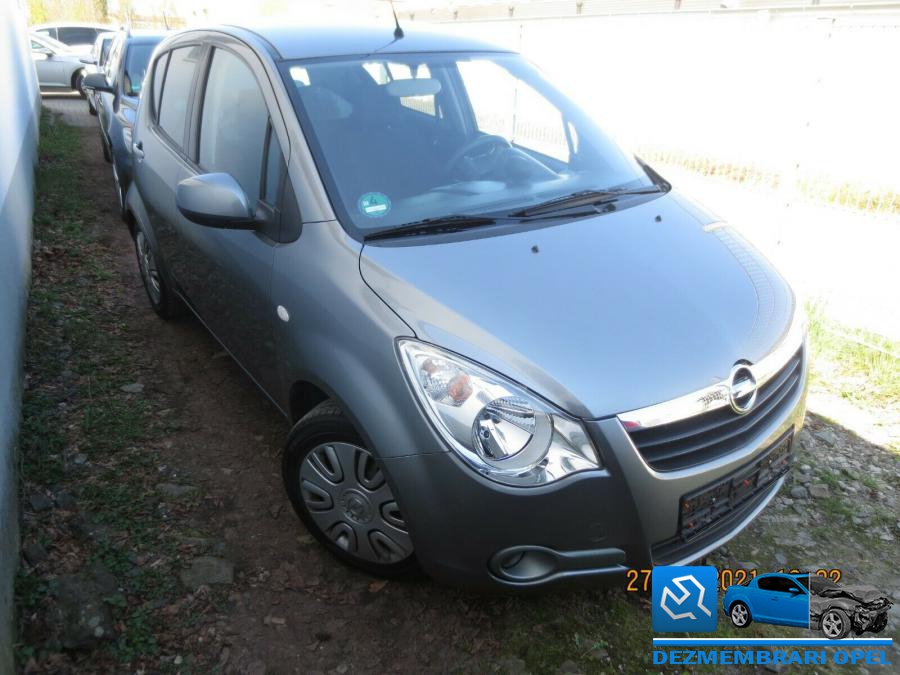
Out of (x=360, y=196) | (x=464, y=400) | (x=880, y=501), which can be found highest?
(x=360, y=196)

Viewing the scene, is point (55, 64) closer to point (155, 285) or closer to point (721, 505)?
point (155, 285)

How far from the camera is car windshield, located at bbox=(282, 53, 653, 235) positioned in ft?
8.57

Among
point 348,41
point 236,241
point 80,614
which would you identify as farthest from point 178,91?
point 80,614

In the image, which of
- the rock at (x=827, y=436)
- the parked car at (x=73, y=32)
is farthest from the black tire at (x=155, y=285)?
the parked car at (x=73, y=32)

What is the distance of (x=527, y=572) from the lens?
6.84ft

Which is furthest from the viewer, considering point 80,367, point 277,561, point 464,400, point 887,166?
point 887,166

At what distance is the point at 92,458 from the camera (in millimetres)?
3225

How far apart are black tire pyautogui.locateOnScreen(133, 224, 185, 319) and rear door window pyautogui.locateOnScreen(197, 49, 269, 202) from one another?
1235 mm

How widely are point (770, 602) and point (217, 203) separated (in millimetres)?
2525

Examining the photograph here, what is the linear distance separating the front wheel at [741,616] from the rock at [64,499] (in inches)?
105

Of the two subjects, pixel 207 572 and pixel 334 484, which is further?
pixel 207 572

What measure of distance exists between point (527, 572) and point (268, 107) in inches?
79.4

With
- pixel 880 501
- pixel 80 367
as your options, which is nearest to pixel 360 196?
pixel 80 367

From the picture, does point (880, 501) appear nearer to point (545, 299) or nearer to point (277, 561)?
point (545, 299)
